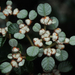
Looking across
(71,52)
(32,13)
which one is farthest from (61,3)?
(32,13)

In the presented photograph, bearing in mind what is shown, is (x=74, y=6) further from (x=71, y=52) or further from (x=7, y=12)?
(x=7, y=12)

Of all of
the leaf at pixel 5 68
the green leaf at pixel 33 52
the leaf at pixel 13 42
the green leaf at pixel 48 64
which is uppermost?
the leaf at pixel 13 42

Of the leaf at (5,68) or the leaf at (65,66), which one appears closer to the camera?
the leaf at (5,68)

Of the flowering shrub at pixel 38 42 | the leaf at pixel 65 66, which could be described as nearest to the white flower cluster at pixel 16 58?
the flowering shrub at pixel 38 42

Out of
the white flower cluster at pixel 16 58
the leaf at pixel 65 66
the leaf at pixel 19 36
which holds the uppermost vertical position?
the leaf at pixel 19 36

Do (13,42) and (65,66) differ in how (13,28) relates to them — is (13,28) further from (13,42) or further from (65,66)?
(65,66)

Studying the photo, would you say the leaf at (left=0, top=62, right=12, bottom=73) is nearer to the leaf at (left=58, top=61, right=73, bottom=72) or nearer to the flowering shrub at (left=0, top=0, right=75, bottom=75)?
the flowering shrub at (left=0, top=0, right=75, bottom=75)

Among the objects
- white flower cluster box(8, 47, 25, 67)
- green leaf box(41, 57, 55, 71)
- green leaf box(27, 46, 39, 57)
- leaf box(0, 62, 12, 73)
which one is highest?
green leaf box(27, 46, 39, 57)

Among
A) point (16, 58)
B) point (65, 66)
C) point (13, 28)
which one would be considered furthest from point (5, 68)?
point (65, 66)

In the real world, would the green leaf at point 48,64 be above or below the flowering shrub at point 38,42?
below

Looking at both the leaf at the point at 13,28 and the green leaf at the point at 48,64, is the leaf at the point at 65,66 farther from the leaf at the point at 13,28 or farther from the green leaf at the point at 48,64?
the leaf at the point at 13,28

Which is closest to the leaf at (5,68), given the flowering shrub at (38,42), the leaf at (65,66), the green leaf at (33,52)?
the flowering shrub at (38,42)

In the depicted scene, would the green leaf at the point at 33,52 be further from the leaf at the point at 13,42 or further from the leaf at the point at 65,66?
the leaf at the point at 65,66

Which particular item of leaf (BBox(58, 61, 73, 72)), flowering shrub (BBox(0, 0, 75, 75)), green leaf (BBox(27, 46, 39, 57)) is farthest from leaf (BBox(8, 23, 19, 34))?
leaf (BBox(58, 61, 73, 72))
